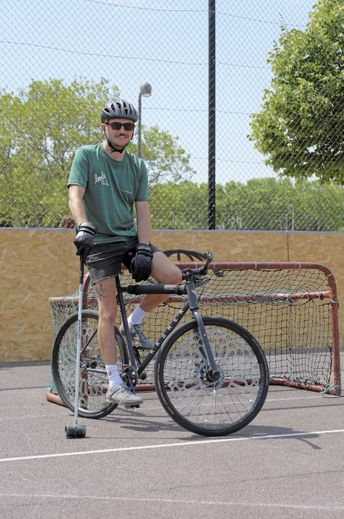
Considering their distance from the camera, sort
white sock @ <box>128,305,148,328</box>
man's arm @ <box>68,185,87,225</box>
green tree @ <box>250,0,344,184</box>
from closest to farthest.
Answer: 1. man's arm @ <box>68,185,87,225</box>
2. white sock @ <box>128,305,148,328</box>
3. green tree @ <box>250,0,344,184</box>

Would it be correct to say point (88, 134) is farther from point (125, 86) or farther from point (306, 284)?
point (306, 284)

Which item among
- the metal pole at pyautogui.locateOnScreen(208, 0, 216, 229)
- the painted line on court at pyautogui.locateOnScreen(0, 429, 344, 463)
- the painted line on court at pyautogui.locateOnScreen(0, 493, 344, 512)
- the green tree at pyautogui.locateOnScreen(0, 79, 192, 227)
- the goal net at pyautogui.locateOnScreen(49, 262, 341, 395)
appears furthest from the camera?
the metal pole at pyautogui.locateOnScreen(208, 0, 216, 229)

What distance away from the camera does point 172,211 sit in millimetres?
9805

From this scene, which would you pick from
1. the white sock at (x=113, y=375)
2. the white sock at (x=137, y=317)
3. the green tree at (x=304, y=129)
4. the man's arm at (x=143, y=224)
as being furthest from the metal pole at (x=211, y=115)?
the white sock at (x=113, y=375)

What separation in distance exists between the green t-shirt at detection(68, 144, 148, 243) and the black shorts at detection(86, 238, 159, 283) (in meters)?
0.04

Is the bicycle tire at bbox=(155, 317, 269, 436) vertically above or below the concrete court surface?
above

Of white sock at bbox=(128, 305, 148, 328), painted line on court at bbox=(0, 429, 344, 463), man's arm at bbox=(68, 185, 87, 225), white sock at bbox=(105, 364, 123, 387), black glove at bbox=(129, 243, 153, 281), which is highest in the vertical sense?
man's arm at bbox=(68, 185, 87, 225)

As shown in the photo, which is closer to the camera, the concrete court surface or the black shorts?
the concrete court surface

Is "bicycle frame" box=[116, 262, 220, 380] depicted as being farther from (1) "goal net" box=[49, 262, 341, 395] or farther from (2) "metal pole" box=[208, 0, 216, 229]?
(2) "metal pole" box=[208, 0, 216, 229]

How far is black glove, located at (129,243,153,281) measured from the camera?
17.5 ft

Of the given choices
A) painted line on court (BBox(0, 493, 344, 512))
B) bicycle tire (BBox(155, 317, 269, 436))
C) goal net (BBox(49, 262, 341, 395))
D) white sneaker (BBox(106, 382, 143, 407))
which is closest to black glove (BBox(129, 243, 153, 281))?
bicycle tire (BBox(155, 317, 269, 436))

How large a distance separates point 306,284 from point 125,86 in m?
3.02

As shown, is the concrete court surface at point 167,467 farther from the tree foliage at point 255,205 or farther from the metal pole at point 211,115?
the metal pole at point 211,115

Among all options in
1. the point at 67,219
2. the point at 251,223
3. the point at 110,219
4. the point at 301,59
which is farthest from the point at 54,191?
the point at 301,59
